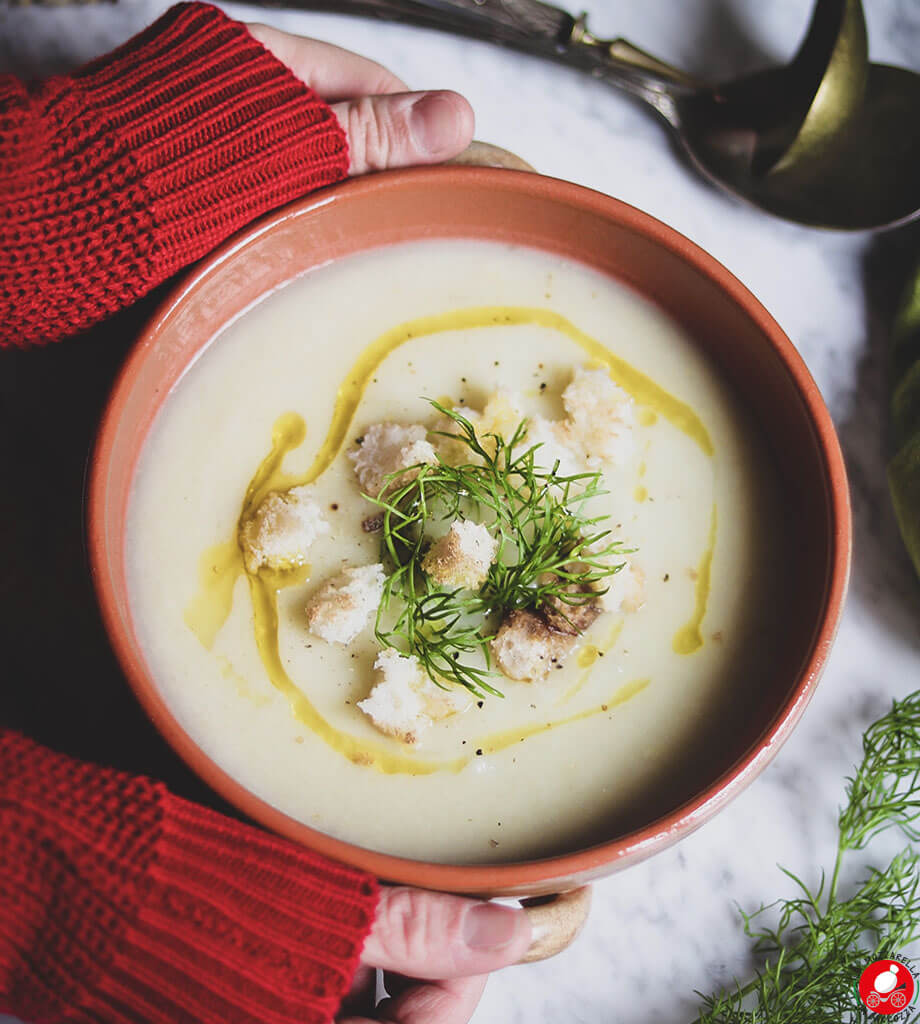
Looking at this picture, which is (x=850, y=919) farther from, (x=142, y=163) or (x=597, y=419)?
(x=142, y=163)

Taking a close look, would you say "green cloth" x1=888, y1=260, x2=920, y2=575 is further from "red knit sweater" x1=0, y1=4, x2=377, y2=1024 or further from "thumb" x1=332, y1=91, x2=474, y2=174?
"red knit sweater" x1=0, y1=4, x2=377, y2=1024

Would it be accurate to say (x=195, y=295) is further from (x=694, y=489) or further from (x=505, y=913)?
(x=505, y=913)

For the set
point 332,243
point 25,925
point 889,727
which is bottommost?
point 25,925

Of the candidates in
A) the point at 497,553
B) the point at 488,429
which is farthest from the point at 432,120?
the point at 497,553

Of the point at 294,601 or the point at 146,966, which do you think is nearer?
the point at 146,966

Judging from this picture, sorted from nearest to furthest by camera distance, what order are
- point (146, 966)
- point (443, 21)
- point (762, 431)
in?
point (146, 966), point (762, 431), point (443, 21)

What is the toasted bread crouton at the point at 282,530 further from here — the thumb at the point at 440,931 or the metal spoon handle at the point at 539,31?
the metal spoon handle at the point at 539,31

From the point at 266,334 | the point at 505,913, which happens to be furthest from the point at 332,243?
the point at 505,913

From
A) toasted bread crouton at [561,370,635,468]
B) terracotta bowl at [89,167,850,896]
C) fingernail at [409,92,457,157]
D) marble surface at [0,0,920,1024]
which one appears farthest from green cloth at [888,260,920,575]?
fingernail at [409,92,457,157]
